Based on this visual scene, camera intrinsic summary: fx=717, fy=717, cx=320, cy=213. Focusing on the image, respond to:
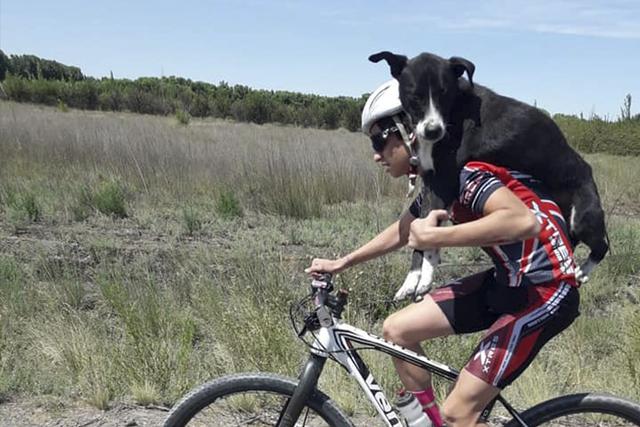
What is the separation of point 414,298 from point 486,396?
1.60 ft

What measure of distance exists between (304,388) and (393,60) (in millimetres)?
1376

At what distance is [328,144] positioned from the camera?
14680 mm

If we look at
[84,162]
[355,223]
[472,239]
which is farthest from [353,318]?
→ [84,162]

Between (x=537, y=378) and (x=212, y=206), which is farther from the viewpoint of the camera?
(x=212, y=206)

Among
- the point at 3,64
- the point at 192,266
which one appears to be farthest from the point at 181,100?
the point at 192,266

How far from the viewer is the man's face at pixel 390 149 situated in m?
2.75

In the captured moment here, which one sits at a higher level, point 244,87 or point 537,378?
point 244,87

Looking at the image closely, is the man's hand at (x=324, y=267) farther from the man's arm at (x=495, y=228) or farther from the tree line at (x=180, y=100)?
the tree line at (x=180, y=100)

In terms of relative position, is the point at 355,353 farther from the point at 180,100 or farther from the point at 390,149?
the point at 180,100

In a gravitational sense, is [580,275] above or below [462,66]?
below

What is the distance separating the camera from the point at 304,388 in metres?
2.67

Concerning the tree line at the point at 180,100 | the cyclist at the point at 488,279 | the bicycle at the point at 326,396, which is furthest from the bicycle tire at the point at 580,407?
Answer: the tree line at the point at 180,100

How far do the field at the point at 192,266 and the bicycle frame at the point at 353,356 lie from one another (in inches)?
57.8

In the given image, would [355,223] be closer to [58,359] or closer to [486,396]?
[58,359]
